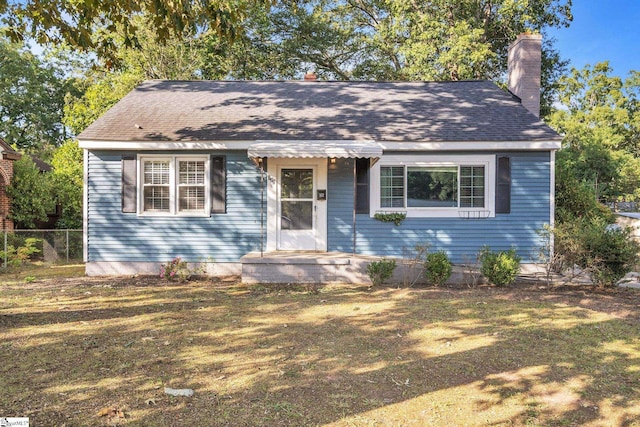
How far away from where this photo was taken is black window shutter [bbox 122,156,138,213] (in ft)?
30.4

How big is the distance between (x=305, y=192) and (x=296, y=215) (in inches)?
23.1

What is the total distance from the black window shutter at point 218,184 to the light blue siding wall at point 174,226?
0.47 ft

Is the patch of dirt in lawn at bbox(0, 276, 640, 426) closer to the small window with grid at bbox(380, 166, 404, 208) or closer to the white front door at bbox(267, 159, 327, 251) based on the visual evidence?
the white front door at bbox(267, 159, 327, 251)

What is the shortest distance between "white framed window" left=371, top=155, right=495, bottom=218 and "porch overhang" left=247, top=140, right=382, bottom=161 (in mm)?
1066

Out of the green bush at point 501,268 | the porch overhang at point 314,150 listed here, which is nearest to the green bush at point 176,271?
the porch overhang at point 314,150

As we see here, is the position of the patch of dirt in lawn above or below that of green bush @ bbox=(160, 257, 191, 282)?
below

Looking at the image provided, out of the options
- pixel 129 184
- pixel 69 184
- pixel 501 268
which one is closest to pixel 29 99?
pixel 69 184

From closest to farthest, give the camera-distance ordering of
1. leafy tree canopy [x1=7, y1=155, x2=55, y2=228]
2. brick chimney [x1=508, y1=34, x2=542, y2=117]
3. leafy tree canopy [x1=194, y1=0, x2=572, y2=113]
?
brick chimney [x1=508, y1=34, x2=542, y2=117] < leafy tree canopy [x1=7, y1=155, x2=55, y2=228] < leafy tree canopy [x1=194, y1=0, x2=572, y2=113]

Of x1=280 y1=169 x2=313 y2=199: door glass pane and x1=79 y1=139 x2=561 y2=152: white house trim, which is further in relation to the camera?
x1=280 y1=169 x2=313 y2=199: door glass pane

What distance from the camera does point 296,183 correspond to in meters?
9.56

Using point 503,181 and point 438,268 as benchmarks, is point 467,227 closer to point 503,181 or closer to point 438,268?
point 503,181

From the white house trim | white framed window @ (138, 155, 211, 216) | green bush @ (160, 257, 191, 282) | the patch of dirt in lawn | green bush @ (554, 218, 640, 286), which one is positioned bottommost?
the patch of dirt in lawn

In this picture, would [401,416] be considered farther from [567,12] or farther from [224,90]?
[567,12]

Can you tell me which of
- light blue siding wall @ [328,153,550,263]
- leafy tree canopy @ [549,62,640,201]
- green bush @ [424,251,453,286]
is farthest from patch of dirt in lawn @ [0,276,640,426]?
leafy tree canopy @ [549,62,640,201]
